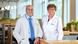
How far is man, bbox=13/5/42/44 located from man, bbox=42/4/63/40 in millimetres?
134

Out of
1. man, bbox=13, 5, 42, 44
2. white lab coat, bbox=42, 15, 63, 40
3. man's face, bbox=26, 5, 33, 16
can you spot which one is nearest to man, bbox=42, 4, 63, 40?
white lab coat, bbox=42, 15, 63, 40

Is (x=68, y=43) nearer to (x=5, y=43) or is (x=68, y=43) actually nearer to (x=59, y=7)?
(x=5, y=43)

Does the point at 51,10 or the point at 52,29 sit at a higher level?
the point at 51,10

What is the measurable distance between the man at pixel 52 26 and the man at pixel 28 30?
0.44ft

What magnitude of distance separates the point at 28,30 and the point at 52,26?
1.19ft

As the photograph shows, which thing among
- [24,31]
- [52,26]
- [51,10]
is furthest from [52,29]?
[24,31]

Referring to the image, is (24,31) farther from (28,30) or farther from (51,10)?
(51,10)

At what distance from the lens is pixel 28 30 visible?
3127 mm

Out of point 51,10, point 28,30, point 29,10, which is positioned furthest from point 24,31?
point 51,10

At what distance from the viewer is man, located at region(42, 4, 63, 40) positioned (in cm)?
305

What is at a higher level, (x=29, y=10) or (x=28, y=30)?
(x=29, y=10)

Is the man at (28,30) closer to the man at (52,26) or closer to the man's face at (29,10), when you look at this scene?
the man's face at (29,10)

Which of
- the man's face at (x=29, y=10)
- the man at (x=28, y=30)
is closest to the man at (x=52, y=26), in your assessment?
the man at (x=28, y=30)

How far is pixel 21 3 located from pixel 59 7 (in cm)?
173
